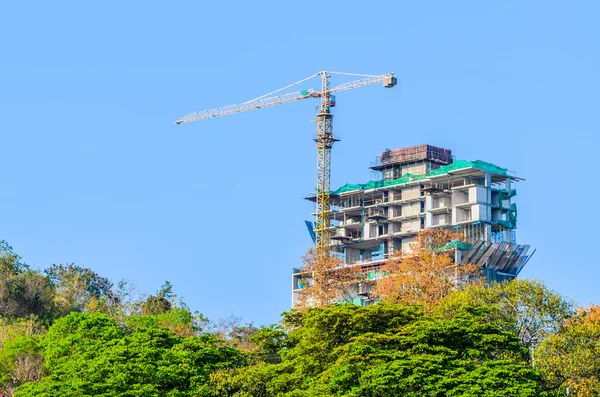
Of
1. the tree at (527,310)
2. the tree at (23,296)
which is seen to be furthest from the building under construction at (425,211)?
the tree at (527,310)

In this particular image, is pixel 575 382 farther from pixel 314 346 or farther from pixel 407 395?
pixel 314 346

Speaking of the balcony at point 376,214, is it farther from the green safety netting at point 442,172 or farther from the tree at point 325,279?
the tree at point 325,279

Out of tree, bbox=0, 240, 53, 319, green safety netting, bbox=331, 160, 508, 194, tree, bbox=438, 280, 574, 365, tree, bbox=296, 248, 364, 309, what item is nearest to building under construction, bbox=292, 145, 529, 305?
green safety netting, bbox=331, 160, 508, 194

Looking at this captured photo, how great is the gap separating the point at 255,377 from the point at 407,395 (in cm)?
973

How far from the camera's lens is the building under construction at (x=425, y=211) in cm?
12319

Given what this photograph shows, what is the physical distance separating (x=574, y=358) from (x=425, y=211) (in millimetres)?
67323

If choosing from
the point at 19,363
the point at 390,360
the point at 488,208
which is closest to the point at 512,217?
the point at 488,208

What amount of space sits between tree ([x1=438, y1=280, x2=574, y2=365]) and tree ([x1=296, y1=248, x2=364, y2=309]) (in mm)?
25343

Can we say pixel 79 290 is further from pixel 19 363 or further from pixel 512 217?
pixel 512 217

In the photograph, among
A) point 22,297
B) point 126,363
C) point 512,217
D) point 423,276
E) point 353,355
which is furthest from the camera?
point 512,217

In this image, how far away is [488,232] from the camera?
4882 inches

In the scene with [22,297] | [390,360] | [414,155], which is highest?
[414,155]

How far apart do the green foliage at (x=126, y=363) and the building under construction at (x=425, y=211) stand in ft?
169

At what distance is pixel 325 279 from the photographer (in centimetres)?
9762
